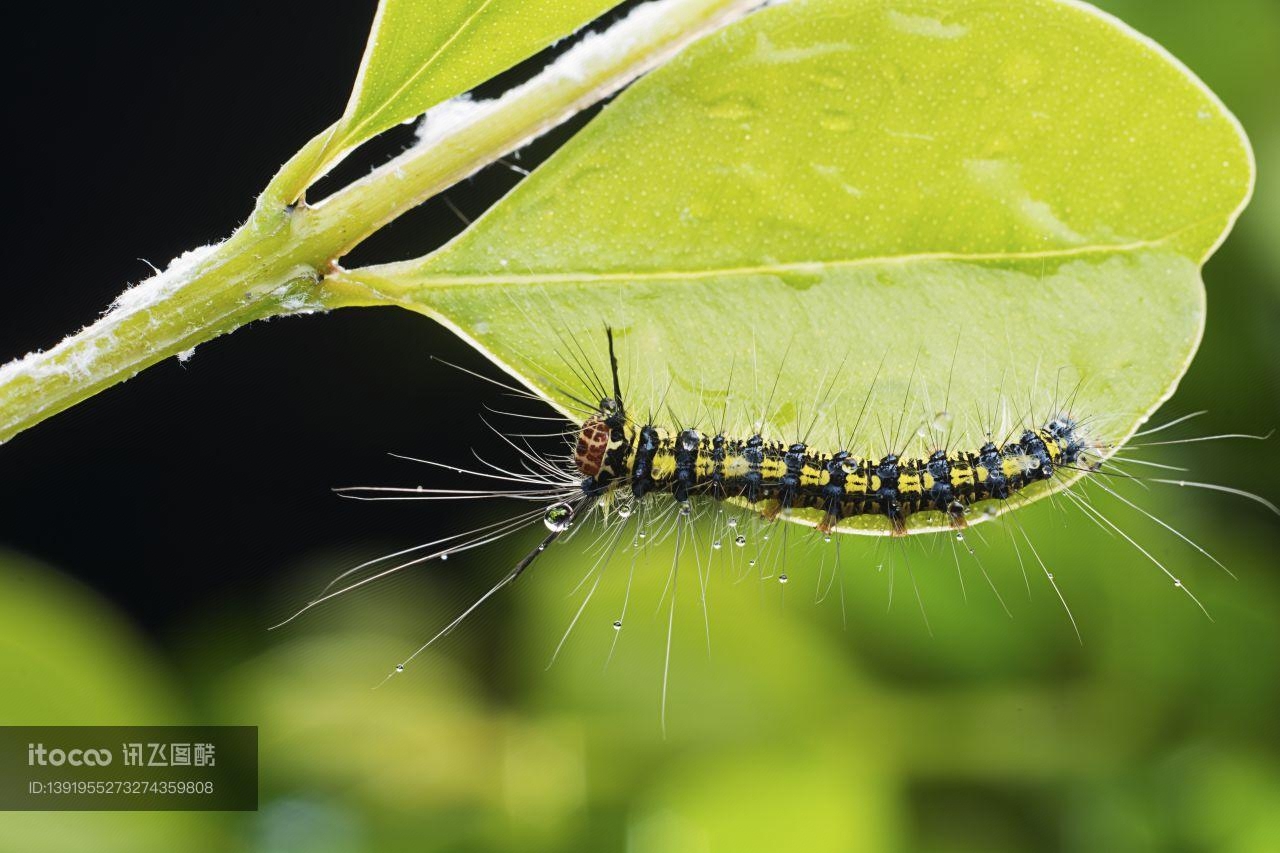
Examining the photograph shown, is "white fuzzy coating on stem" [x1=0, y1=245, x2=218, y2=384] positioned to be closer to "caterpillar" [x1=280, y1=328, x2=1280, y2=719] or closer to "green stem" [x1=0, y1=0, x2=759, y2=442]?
"green stem" [x1=0, y1=0, x2=759, y2=442]

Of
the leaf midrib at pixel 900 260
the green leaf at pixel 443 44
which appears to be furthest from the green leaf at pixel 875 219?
the green leaf at pixel 443 44

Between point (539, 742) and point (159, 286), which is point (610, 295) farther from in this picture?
point (539, 742)

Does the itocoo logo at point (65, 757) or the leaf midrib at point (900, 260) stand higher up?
the leaf midrib at point (900, 260)

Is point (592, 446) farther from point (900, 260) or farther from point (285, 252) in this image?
point (285, 252)

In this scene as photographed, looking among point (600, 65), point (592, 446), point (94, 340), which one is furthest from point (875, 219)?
point (94, 340)

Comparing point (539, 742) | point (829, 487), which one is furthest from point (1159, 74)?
point (539, 742)

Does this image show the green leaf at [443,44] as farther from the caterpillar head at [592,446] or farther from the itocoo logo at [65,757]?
the itocoo logo at [65,757]
